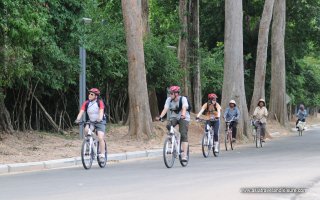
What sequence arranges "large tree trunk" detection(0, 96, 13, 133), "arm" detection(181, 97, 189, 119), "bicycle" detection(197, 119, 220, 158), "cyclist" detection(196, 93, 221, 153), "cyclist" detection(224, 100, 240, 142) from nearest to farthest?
"arm" detection(181, 97, 189, 119), "bicycle" detection(197, 119, 220, 158), "cyclist" detection(196, 93, 221, 153), "large tree trunk" detection(0, 96, 13, 133), "cyclist" detection(224, 100, 240, 142)

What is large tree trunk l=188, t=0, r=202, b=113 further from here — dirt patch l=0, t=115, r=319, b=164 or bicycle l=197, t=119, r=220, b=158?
bicycle l=197, t=119, r=220, b=158

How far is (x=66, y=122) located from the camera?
2767 cm

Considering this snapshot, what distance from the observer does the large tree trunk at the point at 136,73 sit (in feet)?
75.5

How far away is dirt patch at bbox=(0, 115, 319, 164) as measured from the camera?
17.5 meters

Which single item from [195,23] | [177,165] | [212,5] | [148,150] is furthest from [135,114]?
[212,5]

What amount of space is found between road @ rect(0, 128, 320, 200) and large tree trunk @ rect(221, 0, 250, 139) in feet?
33.9

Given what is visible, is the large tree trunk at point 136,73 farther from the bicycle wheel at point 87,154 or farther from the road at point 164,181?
the bicycle wheel at point 87,154

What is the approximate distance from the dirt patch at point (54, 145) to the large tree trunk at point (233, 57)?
6.39 ft

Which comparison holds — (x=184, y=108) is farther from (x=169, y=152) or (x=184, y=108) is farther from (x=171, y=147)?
(x=169, y=152)

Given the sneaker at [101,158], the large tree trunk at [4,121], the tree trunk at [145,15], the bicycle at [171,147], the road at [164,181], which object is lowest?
the road at [164,181]

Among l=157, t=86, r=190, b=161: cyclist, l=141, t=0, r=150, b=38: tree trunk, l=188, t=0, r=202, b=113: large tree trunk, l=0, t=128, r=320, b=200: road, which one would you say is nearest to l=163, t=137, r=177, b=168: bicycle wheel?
l=0, t=128, r=320, b=200: road

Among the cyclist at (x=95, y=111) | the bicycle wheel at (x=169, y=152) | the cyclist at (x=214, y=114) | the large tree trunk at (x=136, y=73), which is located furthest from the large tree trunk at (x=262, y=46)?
the cyclist at (x=95, y=111)

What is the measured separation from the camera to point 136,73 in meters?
23.0

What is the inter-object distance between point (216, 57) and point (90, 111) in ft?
96.6
